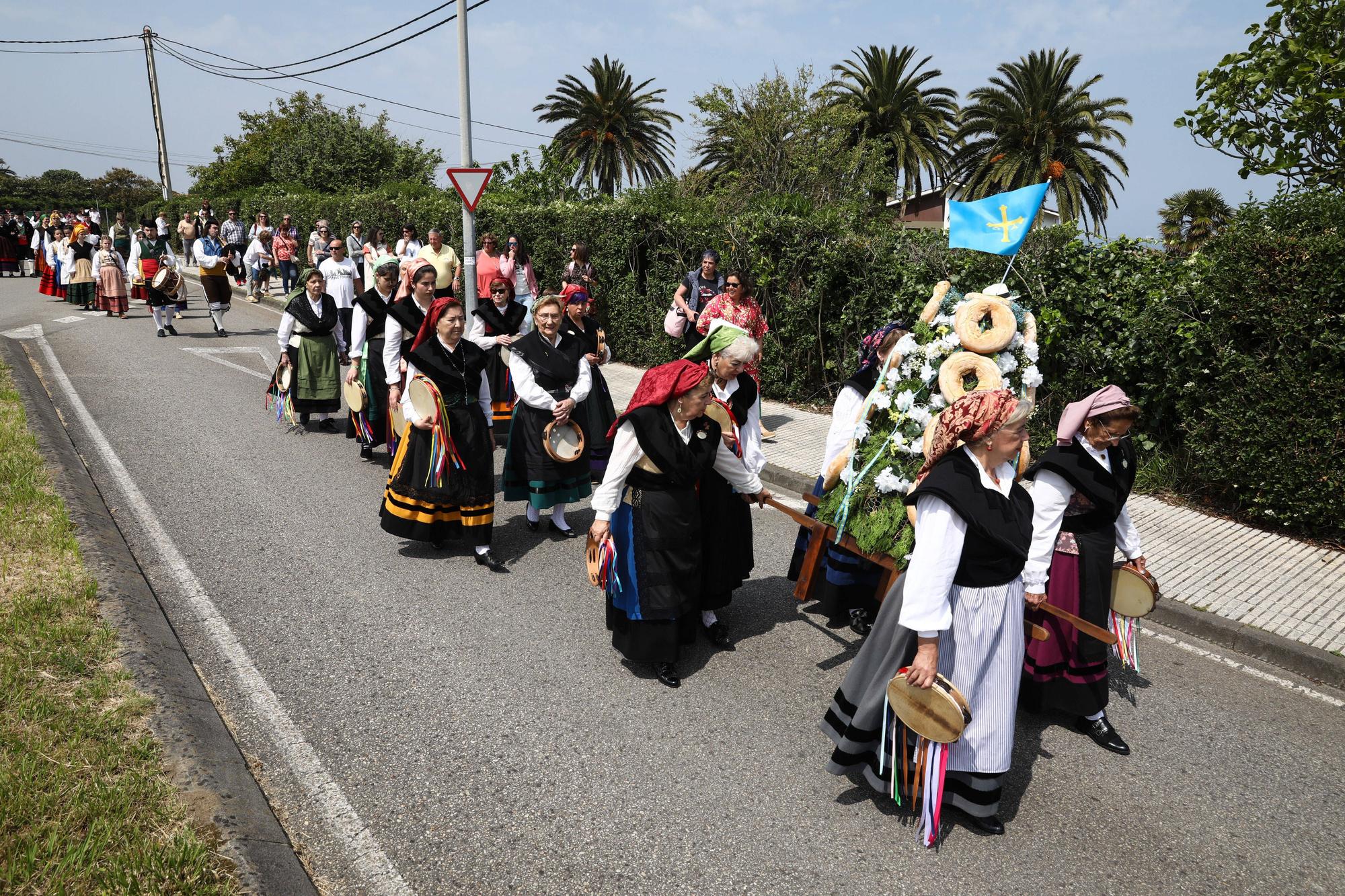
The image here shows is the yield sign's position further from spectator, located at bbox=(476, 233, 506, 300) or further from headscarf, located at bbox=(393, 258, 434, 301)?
headscarf, located at bbox=(393, 258, 434, 301)

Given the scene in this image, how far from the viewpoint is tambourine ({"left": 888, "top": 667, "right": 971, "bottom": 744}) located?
132 inches

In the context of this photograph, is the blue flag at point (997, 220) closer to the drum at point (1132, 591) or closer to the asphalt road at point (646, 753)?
the drum at point (1132, 591)

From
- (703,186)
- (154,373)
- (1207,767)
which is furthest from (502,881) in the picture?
(703,186)

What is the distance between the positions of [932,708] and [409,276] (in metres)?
5.64

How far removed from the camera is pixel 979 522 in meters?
3.31

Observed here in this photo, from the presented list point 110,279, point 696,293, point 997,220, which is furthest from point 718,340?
point 110,279

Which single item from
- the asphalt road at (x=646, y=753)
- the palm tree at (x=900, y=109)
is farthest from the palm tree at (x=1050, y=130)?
the asphalt road at (x=646, y=753)

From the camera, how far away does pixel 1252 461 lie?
24.4 feet

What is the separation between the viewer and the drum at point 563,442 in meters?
6.72

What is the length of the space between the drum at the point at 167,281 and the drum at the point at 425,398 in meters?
12.6

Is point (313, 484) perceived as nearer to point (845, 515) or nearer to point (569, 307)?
point (569, 307)

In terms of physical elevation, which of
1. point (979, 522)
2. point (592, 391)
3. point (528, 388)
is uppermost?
point (979, 522)

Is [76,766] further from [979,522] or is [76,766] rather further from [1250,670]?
[1250,670]

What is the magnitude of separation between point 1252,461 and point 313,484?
817 cm
